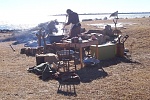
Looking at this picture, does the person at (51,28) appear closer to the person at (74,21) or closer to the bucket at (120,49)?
the person at (74,21)

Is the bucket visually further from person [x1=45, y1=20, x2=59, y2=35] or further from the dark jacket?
person [x1=45, y1=20, x2=59, y2=35]

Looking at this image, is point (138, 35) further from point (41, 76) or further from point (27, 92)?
point (27, 92)

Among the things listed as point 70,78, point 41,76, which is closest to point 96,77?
point 70,78

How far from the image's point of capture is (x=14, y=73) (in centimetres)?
1264

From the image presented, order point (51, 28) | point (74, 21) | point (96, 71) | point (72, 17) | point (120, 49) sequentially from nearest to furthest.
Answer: point (96, 71)
point (120, 49)
point (72, 17)
point (74, 21)
point (51, 28)

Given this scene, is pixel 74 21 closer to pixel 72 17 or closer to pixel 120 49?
pixel 72 17

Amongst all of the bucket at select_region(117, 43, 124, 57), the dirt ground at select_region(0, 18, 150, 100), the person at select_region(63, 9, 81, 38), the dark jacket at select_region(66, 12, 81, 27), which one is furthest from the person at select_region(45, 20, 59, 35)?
the dirt ground at select_region(0, 18, 150, 100)

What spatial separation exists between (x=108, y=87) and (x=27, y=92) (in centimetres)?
271

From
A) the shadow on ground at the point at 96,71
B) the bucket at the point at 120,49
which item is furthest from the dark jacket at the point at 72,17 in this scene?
the shadow on ground at the point at 96,71

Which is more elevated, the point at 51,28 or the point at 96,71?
the point at 51,28

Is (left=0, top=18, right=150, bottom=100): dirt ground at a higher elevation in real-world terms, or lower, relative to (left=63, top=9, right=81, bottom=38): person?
lower

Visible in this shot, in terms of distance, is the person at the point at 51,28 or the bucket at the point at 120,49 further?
the person at the point at 51,28

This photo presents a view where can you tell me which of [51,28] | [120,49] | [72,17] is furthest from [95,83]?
[51,28]

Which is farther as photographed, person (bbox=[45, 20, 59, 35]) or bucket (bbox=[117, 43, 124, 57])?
person (bbox=[45, 20, 59, 35])
